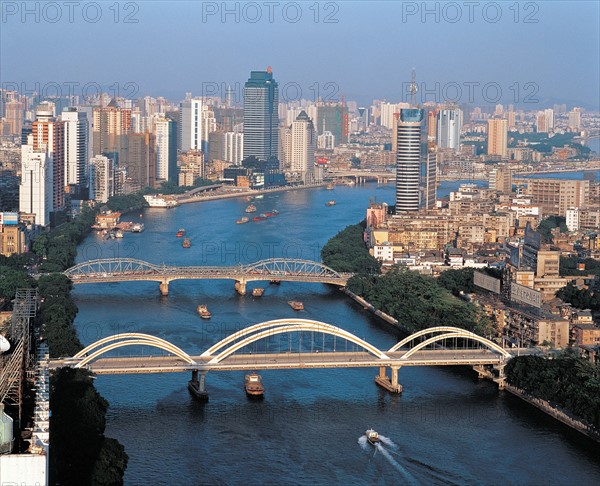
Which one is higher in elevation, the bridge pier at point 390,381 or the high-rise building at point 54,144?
the high-rise building at point 54,144

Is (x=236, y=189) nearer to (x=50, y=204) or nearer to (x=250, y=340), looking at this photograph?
(x=50, y=204)

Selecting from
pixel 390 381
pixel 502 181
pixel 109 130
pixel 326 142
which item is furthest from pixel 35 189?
pixel 326 142

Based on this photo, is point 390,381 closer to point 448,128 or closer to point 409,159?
point 409,159

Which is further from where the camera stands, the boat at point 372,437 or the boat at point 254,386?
the boat at point 254,386

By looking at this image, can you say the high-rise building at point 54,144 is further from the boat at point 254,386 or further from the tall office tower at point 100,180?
the boat at point 254,386

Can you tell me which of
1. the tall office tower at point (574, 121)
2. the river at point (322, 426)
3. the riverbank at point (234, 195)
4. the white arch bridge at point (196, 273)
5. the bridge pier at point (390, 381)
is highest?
the tall office tower at point (574, 121)

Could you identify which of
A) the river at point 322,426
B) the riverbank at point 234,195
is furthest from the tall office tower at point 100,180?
the river at point 322,426

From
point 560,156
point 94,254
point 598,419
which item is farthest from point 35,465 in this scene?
point 560,156
